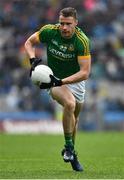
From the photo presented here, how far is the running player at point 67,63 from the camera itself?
1033cm

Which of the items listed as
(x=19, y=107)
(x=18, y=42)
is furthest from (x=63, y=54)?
(x=18, y=42)

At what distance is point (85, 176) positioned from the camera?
9438 millimetres

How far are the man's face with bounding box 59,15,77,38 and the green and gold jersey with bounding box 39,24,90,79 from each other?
0.12m

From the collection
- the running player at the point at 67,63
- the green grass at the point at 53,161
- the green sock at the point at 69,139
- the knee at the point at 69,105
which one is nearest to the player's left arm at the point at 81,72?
the running player at the point at 67,63

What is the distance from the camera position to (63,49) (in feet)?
34.6

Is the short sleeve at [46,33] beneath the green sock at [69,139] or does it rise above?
above

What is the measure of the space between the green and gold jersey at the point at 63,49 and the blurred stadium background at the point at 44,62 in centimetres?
1517

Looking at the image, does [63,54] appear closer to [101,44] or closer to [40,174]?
[40,174]

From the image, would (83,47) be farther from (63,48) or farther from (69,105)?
(69,105)

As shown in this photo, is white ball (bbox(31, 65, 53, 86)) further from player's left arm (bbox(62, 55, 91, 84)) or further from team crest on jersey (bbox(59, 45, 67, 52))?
team crest on jersey (bbox(59, 45, 67, 52))

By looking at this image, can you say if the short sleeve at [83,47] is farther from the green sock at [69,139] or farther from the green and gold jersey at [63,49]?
the green sock at [69,139]

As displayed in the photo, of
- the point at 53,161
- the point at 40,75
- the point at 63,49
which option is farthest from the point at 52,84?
the point at 53,161

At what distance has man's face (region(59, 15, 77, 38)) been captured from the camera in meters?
10.3

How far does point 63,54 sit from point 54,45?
19 cm
